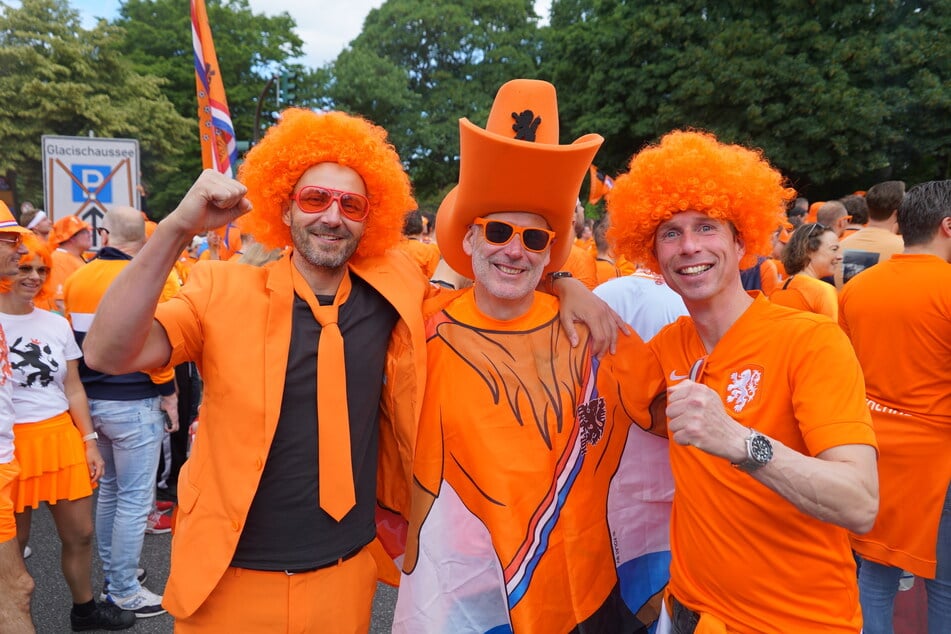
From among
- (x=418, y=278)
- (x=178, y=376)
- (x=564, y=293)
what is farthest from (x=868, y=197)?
(x=178, y=376)

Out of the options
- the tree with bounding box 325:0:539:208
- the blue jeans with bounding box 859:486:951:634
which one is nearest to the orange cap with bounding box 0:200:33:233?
the blue jeans with bounding box 859:486:951:634

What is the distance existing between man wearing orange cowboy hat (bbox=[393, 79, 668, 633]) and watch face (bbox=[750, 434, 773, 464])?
796mm

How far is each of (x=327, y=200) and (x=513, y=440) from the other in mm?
1041

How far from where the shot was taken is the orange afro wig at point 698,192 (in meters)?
2.10

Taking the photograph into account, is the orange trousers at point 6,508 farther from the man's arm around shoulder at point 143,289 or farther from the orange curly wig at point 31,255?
the man's arm around shoulder at point 143,289

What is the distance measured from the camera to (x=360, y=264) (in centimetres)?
239

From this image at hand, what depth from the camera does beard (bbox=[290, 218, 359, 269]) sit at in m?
2.16

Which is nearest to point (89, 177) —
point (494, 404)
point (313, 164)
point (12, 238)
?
point (12, 238)

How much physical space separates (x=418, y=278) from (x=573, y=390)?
73 centimetres

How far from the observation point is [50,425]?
3.45 metres

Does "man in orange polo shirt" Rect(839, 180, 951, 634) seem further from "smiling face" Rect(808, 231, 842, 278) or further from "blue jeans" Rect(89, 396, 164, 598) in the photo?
"blue jeans" Rect(89, 396, 164, 598)

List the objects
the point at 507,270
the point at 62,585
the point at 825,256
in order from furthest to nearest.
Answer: the point at 825,256 < the point at 62,585 < the point at 507,270

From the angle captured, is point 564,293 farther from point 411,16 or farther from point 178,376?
point 411,16

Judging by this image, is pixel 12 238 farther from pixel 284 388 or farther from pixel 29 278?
pixel 284 388
